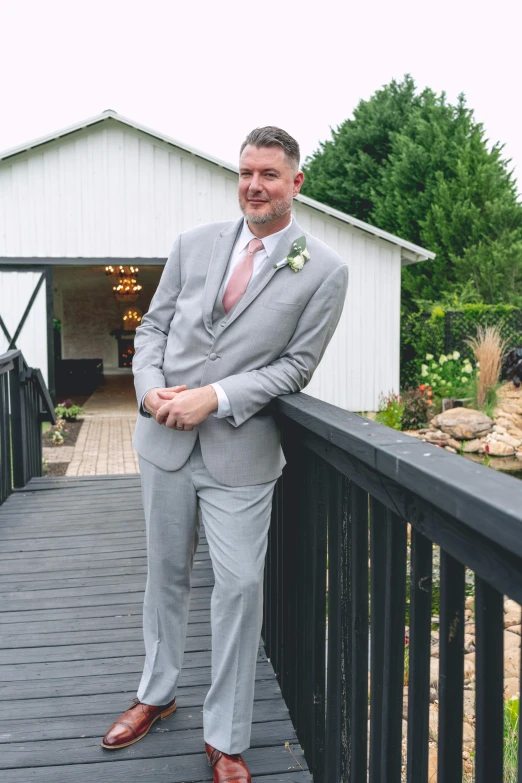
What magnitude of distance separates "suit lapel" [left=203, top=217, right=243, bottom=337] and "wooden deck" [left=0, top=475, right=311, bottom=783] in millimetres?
1294

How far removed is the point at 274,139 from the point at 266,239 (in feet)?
0.95

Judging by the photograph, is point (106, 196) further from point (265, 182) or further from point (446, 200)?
point (446, 200)

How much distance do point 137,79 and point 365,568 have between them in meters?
32.6

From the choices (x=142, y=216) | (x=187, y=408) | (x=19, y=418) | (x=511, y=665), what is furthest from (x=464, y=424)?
(x=187, y=408)

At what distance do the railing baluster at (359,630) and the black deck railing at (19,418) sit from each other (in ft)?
12.7

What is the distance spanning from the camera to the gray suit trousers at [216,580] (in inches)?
80.3

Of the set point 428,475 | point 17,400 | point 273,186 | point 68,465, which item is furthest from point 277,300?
point 68,465

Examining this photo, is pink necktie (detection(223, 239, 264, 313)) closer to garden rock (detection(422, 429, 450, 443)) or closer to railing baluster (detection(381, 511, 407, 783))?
railing baluster (detection(381, 511, 407, 783))

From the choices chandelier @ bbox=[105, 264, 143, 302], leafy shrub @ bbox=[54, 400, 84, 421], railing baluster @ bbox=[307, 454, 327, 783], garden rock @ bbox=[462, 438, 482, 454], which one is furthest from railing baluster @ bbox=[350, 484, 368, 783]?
chandelier @ bbox=[105, 264, 143, 302]

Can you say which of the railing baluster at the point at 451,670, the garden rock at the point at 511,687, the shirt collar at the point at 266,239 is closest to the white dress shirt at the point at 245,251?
the shirt collar at the point at 266,239

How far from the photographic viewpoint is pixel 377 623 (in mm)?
1558

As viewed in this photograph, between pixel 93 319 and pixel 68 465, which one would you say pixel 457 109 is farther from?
pixel 68 465

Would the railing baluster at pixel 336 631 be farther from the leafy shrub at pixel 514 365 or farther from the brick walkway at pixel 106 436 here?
the leafy shrub at pixel 514 365

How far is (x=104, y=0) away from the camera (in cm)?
1731
